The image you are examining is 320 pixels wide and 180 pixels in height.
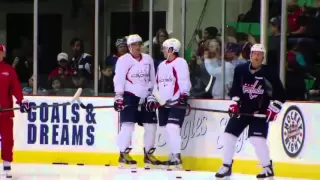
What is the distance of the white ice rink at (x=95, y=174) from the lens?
10.8 meters

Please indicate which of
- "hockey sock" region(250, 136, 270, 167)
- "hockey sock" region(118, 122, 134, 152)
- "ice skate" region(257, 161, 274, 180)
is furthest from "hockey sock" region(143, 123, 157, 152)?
"ice skate" region(257, 161, 274, 180)

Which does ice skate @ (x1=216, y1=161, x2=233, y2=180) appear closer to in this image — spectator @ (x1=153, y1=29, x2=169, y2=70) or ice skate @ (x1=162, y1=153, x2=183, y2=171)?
ice skate @ (x1=162, y1=153, x2=183, y2=171)

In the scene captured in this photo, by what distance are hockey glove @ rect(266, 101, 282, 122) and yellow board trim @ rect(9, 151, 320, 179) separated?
2.84 ft

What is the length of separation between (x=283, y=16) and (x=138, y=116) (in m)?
2.10

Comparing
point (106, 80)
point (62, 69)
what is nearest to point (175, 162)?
point (106, 80)

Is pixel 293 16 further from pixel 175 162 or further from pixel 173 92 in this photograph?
pixel 175 162

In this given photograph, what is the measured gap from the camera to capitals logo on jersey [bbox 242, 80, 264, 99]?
10.1 metres

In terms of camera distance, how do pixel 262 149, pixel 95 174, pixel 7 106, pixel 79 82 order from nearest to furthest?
pixel 262 149 → pixel 7 106 → pixel 95 174 → pixel 79 82

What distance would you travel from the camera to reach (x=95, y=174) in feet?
36.8

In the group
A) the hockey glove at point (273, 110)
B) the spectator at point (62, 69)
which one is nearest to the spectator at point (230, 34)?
the spectator at point (62, 69)

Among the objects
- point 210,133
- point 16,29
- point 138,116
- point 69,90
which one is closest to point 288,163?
point 210,133

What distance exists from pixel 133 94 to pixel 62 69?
2.54 metres

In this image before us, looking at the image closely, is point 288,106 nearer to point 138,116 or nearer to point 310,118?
point 310,118

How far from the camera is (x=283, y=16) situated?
12016 mm
